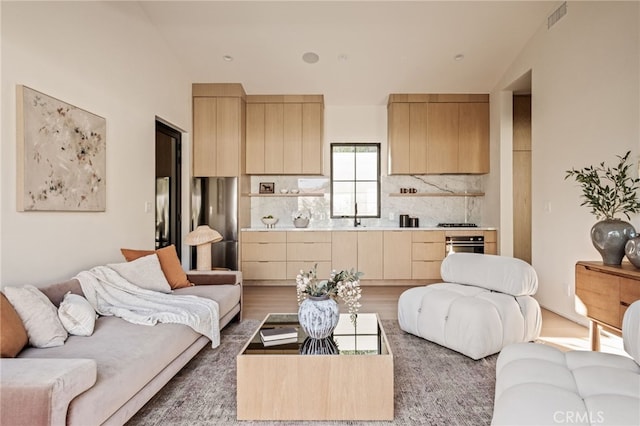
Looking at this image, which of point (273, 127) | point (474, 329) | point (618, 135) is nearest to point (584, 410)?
point (474, 329)

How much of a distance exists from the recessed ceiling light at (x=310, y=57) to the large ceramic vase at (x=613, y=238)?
3782mm

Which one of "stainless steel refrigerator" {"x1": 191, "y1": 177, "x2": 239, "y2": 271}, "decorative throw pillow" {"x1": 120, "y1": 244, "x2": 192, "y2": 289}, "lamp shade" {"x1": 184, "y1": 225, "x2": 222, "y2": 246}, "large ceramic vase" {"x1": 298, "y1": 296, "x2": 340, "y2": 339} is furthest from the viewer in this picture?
"stainless steel refrigerator" {"x1": 191, "y1": 177, "x2": 239, "y2": 271}

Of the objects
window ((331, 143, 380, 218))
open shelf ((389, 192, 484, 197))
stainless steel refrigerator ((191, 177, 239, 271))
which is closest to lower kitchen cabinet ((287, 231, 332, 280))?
window ((331, 143, 380, 218))

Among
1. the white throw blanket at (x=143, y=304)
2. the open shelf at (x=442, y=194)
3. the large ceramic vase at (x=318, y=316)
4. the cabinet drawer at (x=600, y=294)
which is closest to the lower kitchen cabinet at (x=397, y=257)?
the open shelf at (x=442, y=194)

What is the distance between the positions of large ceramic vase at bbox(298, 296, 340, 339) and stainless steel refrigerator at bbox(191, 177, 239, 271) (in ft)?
11.3

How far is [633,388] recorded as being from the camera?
138cm

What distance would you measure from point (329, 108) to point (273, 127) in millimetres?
1049

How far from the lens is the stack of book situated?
2.12m

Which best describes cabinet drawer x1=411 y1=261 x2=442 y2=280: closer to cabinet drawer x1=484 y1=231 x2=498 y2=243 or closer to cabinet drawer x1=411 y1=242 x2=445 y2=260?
cabinet drawer x1=411 y1=242 x2=445 y2=260

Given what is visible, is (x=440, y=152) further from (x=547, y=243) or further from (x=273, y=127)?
(x=273, y=127)

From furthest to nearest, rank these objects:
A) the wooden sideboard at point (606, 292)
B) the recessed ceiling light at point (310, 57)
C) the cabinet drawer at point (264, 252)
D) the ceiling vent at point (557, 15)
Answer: the cabinet drawer at point (264, 252) → the recessed ceiling light at point (310, 57) → the ceiling vent at point (557, 15) → the wooden sideboard at point (606, 292)

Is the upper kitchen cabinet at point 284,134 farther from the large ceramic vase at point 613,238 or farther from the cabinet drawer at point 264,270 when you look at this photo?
the large ceramic vase at point 613,238

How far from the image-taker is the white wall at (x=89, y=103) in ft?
7.66

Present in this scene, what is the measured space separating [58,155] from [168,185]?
2.12 metres
